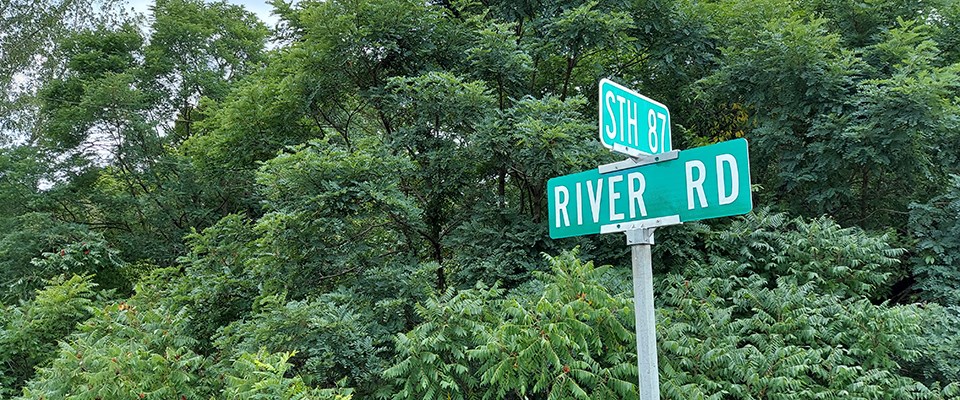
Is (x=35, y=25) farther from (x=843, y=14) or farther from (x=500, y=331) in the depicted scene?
(x=843, y=14)

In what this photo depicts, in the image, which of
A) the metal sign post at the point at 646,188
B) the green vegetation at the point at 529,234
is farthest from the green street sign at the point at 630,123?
the green vegetation at the point at 529,234

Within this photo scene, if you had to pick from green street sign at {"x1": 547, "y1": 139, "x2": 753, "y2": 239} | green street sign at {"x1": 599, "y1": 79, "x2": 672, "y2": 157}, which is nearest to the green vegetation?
green street sign at {"x1": 547, "y1": 139, "x2": 753, "y2": 239}

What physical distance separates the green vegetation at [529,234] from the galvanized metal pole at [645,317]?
5.51ft

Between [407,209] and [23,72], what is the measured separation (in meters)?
13.2

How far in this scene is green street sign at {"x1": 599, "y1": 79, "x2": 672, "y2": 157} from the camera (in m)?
1.97

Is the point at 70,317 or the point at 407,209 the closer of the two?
the point at 407,209

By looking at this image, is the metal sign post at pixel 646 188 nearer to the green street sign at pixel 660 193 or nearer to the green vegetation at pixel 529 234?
the green street sign at pixel 660 193

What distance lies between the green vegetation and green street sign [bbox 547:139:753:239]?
1652 millimetres

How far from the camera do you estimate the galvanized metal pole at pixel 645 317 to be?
195 cm

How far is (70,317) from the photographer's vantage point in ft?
24.2

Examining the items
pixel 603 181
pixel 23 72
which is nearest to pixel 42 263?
pixel 23 72

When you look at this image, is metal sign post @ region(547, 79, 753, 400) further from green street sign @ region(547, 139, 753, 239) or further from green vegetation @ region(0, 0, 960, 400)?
green vegetation @ region(0, 0, 960, 400)

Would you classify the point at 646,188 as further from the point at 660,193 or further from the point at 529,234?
the point at 529,234

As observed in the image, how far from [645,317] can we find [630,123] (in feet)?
2.23
